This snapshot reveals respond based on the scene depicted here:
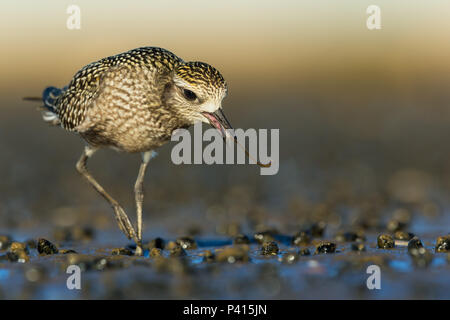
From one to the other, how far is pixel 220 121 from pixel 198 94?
388mm

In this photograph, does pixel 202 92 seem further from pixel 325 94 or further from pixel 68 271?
pixel 325 94

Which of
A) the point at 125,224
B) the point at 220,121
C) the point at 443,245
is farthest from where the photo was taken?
the point at 125,224

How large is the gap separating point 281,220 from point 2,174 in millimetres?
6474

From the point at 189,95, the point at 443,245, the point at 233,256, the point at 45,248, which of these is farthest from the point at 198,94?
the point at 443,245

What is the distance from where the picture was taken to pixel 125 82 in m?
7.79

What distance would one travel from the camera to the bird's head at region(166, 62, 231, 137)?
287 inches

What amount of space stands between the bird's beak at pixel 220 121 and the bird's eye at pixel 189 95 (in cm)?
21

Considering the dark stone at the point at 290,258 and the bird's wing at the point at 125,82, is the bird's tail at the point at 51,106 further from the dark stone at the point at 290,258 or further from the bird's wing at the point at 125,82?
the dark stone at the point at 290,258

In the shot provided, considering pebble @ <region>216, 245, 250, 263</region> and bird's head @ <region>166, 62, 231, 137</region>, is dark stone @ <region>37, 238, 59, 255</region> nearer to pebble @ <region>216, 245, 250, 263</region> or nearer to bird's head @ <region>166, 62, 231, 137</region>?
pebble @ <region>216, 245, 250, 263</region>

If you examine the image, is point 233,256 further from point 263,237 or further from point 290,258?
point 263,237

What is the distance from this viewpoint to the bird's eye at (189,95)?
24.4ft

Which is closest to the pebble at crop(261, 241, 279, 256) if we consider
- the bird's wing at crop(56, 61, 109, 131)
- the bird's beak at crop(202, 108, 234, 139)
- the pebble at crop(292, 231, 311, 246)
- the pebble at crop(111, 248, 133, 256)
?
the pebble at crop(292, 231, 311, 246)

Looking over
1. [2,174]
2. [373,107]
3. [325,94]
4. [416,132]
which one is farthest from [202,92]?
[325,94]
